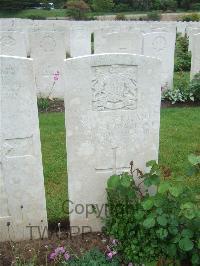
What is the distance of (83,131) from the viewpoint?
11.9 ft

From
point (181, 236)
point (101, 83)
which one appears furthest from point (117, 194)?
point (101, 83)

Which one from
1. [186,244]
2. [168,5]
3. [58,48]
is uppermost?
[168,5]

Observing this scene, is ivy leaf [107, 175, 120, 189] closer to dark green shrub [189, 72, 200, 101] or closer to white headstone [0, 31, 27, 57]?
dark green shrub [189, 72, 200, 101]

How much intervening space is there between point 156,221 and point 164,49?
6.54m

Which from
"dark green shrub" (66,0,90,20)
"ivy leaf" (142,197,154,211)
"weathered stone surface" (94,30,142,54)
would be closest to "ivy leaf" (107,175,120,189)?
"ivy leaf" (142,197,154,211)

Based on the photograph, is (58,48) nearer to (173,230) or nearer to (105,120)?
(105,120)

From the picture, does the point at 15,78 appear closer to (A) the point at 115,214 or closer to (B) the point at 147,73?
(B) the point at 147,73

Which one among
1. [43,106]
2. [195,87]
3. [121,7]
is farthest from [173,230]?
[121,7]

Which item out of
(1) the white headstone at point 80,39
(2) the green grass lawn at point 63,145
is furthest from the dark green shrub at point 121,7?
(2) the green grass lawn at point 63,145

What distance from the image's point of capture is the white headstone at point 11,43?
30.3 ft

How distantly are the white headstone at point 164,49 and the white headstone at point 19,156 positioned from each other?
5.94 m

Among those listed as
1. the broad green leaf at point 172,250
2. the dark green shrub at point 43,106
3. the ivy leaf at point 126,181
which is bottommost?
the dark green shrub at point 43,106

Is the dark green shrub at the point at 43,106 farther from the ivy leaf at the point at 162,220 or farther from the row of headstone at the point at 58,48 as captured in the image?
the ivy leaf at the point at 162,220

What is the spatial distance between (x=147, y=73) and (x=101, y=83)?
419 millimetres
